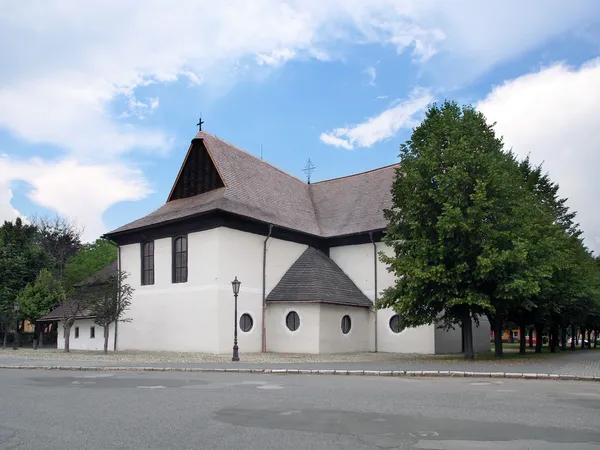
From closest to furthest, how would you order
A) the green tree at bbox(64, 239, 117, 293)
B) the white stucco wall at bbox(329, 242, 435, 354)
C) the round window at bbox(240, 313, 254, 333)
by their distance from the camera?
the round window at bbox(240, 313, 254, 333) → the white stucco wall at bbox(329, 242, 435, 354) → the green tree at bbox(64, 239, 117, 293)

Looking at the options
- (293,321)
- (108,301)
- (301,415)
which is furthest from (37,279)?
(301,415)

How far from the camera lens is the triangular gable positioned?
109 ft

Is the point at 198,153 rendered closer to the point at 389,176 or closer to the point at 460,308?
the point at 389,176

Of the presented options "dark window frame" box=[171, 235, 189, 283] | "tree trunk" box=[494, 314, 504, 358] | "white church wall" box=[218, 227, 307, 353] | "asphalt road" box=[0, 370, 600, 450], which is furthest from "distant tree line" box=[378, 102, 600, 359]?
"dark window frame" box=[171, 235, 189, 283]

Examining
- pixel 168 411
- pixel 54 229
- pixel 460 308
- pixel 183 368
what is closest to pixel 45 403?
pixel 168 411

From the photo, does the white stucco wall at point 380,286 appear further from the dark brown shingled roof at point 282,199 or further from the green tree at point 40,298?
the green tree at point 40,298

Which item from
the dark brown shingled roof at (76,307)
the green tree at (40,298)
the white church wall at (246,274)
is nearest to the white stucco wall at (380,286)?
the white church wall at (246,274)

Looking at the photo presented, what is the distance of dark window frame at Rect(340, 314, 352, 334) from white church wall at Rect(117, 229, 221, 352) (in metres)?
7.25

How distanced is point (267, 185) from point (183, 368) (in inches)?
744

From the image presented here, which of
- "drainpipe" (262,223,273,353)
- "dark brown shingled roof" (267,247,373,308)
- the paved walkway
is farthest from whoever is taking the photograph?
"drainpipe" (262,223,273,353)

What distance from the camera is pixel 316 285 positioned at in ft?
102

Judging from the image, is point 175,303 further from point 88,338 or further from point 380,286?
point 380,286

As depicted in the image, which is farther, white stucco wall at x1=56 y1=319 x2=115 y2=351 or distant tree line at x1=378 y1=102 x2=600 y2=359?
white stucco wall at x1=56 y1=319 x2=115 y2=351

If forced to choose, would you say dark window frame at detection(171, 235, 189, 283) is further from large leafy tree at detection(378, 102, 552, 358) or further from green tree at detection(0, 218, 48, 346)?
→ green tree at detection(0, 218, 48, 346)
